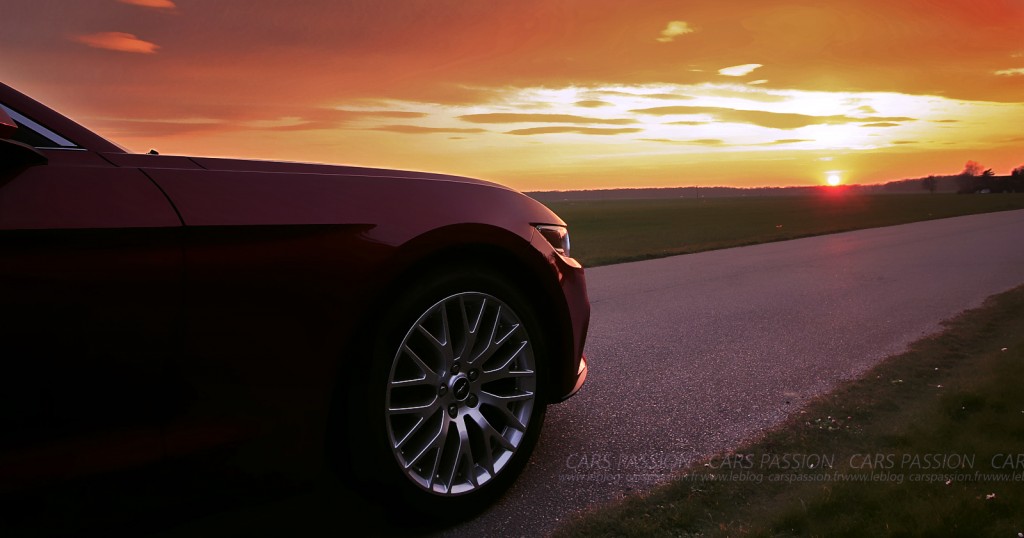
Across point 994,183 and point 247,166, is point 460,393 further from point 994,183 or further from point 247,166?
point 994,183

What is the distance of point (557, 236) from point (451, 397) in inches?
37.7

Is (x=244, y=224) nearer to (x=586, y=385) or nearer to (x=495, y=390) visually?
(x=495, y=390)

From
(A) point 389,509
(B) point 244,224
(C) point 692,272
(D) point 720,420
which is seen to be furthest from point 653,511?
(C) point 692,272

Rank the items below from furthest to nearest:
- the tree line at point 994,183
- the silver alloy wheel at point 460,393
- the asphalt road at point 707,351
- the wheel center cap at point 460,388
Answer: the tree line at point 994,183, the asphalt road at point 707,351, the wheel center cap at point 460,388, the silver alloy wheel at point 460,393

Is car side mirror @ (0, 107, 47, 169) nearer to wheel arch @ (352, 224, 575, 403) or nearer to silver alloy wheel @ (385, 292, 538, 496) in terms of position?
wheel arch @ (352, 224, 575, 403)

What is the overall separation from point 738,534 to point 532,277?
1258 millimetres

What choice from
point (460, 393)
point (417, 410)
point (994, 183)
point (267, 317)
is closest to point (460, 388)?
point (460, 393)

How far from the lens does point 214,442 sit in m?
2.25

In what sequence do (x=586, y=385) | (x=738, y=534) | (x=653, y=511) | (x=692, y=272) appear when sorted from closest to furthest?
1. (x=738, y=534)
2. (x=653, y=511)
3. (x=586, y=385)
4. (x=692, y=272)

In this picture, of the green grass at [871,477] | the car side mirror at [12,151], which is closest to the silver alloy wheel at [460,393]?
the green grass at [871,477]

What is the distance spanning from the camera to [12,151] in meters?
1.96

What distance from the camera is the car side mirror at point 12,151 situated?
1894 mm

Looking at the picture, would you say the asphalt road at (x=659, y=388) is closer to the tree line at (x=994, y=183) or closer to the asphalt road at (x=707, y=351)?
the asphalt road at (x=707, y=351)

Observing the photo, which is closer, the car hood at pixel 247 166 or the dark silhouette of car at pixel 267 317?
the dark silhouette of car at pixel 267 317
